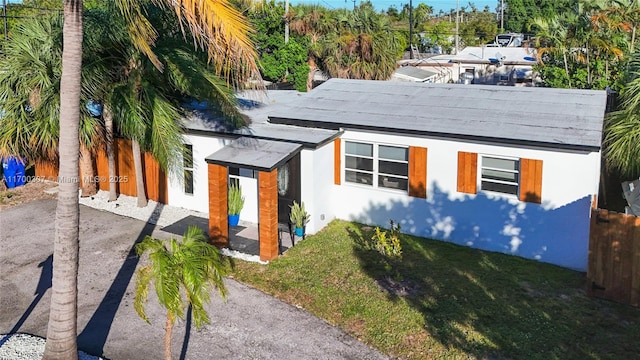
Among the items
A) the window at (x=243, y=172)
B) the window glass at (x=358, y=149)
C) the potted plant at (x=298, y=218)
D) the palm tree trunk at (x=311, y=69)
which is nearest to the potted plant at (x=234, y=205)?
the window at (x=243, y=172)

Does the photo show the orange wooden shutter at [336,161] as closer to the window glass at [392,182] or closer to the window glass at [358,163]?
the window glass at [358,163]

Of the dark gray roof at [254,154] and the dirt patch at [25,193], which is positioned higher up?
the dark gray roof at [254,154]

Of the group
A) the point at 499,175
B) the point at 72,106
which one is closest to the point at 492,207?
the point at 499,175

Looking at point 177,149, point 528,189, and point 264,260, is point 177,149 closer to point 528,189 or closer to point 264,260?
point 264,260

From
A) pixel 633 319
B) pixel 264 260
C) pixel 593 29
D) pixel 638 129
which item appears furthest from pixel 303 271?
pixel 593 29

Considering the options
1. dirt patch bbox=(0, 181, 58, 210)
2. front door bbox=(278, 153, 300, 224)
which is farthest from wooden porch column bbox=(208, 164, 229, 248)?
dirt patch bbox=(0, 181, 58, 210)

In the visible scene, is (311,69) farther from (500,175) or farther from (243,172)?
(500,175)
